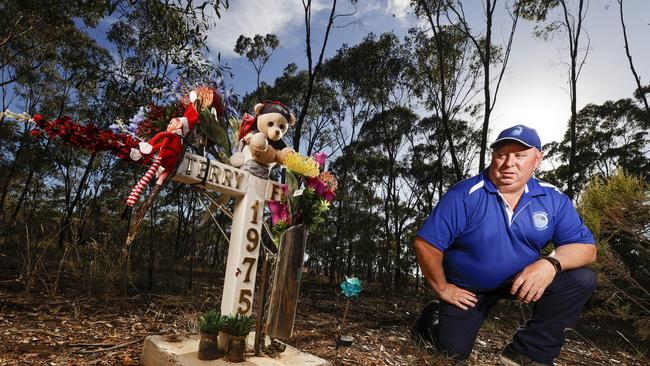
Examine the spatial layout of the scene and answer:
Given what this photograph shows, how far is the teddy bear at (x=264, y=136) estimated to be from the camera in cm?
241

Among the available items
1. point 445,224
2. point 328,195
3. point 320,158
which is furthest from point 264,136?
point 445,224

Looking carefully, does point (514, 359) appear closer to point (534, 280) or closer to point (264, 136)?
point (534, 280)

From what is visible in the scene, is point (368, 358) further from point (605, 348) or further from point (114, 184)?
point (114, 184)

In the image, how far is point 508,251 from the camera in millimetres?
1771

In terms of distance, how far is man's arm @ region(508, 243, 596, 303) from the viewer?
1.65 meters

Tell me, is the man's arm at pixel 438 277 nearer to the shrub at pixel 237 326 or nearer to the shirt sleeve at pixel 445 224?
the shirt sleeve at pixel 445 224

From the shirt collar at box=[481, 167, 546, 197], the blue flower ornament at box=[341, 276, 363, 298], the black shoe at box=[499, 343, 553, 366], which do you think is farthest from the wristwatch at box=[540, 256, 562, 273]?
the blue flower ornament at box=[341, 276, 363, 298]

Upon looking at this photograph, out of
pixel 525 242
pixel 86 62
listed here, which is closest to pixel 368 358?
pixel 525 242

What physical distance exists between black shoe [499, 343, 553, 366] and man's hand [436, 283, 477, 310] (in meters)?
0.28

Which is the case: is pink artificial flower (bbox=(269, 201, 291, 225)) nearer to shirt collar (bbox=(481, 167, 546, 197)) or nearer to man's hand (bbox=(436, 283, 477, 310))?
man's hand (bbox=(436, 283, 477, 310))

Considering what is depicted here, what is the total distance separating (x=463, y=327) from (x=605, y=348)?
15.5 ft

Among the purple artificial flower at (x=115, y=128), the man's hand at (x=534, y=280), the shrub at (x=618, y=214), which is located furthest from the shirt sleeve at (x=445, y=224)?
the shrub at (x=618, y=214)

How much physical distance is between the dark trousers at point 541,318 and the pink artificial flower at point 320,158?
1.11 meters

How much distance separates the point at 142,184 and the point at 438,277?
57.6 inches
